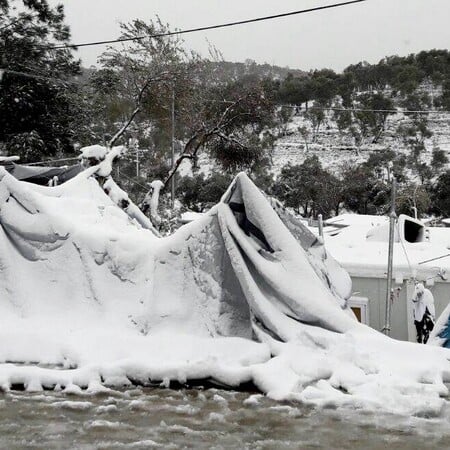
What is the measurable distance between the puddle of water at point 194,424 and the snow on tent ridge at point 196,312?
6.6 inches

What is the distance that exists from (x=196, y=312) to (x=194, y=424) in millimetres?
1330

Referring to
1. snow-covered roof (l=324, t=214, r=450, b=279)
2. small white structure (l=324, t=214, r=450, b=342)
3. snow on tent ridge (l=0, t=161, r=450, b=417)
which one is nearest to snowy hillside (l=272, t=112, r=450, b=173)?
snow-covered roof (l=324, t=214, r=450, b=279)

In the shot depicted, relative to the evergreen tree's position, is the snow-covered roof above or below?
below

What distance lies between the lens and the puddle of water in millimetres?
3145

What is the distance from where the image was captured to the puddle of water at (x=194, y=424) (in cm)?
314

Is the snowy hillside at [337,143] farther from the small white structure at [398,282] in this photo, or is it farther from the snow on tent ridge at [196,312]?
the snow on tent ridge at [196,312]

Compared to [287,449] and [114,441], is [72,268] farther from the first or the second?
[287,449]

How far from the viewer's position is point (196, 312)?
469 centimetres

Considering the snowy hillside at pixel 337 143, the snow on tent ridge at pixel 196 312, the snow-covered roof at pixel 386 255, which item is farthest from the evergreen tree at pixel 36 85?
the snowy hillside at pixel 337 143

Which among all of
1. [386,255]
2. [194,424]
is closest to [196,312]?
[194,424]

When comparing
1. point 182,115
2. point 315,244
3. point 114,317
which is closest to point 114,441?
point 114,317

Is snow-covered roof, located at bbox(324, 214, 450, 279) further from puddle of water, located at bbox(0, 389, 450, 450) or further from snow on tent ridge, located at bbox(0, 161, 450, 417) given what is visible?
puddle of water, located at bbox(0, 389, 450, 450)

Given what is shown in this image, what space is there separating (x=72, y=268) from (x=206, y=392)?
1.63 metres

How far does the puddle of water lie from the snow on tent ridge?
Answer: 0.17 m
